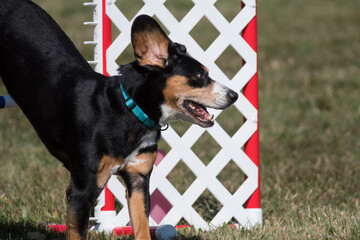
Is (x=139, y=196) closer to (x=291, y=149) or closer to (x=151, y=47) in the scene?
(x=151, y=47)

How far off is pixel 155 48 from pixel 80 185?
78 cm

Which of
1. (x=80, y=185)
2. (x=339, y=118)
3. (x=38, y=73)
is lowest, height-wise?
(x=339, y=118)

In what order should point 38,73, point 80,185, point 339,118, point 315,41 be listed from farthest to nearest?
point 315,41
point 339,118
point 38,73
point 80,185

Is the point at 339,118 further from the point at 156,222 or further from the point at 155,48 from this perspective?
the point at 155,48

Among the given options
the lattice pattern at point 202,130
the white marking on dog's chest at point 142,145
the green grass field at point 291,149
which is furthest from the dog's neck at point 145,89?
the green grass field at point 291,149

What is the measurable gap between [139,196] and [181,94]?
58cm

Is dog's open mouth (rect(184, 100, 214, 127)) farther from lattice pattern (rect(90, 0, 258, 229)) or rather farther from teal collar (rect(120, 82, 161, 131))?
lattice pattern (rect(90, 0, 258, 229))

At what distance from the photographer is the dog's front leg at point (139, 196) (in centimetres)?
321

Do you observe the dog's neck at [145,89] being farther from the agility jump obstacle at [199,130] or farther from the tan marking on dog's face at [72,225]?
the agility jump obstacle at [199,130]

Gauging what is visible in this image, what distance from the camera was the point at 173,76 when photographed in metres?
3.11

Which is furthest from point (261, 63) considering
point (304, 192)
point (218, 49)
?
point (218, 49)

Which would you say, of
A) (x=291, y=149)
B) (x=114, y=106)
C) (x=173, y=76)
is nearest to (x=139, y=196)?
(x=114, y=106)

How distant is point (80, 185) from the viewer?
3.06 meters

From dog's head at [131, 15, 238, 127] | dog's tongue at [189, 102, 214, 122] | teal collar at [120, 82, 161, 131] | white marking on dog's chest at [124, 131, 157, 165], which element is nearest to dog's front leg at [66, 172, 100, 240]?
white marking on dog's chest at [124, 131, 157, 165]
